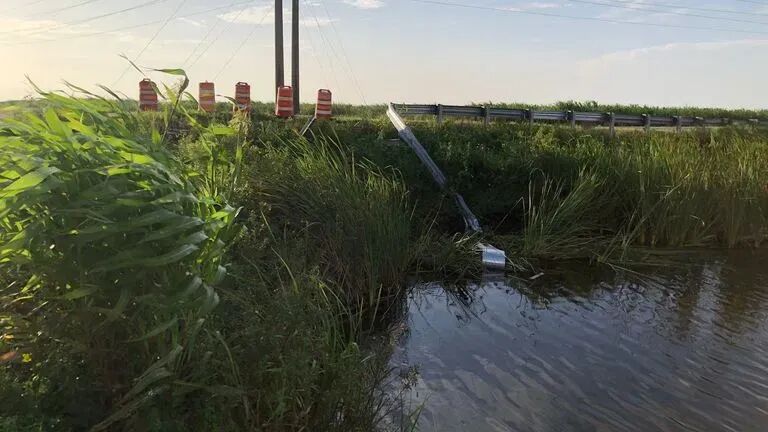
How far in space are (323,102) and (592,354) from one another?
12.7 metres

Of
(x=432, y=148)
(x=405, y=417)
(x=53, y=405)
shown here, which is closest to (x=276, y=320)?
(x=53, y=405)

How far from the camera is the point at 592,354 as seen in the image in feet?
16.1

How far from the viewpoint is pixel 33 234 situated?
6.48ft

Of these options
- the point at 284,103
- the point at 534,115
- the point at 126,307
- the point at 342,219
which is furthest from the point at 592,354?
the point at 284,103

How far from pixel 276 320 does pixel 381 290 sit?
3133 mm

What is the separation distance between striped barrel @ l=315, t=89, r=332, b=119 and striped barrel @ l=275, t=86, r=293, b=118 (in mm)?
826

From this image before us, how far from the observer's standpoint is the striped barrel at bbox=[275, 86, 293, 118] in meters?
16.3

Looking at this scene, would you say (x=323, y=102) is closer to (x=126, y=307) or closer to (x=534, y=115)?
(x=534, y=115)

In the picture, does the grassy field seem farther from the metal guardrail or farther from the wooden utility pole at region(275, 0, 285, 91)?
the wooden utility pole at region(275, 0, 285, 91)

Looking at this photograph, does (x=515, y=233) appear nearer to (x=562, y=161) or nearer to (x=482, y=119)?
(x=562, y=161)

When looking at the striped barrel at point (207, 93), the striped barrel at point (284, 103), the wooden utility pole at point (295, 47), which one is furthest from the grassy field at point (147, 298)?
the wooden utility pole at point (295, 47)

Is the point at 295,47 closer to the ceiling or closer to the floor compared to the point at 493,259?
closer to the ceiling

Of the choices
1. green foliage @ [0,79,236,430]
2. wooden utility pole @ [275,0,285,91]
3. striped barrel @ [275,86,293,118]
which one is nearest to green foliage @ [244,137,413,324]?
green foliage @ [0,79,236,430]

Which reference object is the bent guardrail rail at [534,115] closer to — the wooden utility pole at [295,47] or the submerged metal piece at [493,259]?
the wooden utility pole at [295,47]
